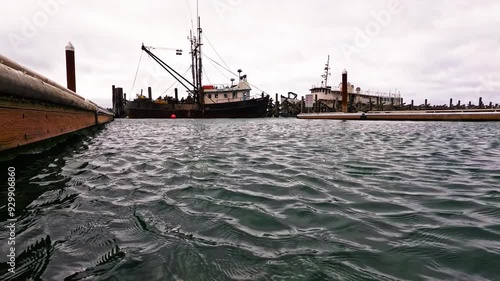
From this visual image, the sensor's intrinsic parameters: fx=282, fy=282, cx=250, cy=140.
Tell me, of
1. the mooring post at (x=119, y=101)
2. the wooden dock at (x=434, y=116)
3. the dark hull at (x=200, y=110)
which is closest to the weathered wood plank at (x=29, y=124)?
the wooden dock at (x=434, y=116)

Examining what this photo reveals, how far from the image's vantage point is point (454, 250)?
1.93m

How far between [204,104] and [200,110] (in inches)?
42.8

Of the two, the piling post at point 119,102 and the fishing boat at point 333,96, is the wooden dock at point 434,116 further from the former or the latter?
the piling post at point 119,102

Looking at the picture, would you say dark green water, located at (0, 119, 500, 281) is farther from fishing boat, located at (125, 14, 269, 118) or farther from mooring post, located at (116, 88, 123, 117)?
mooring post, located at (116, 88, 123, 117)

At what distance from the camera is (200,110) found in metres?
41.4

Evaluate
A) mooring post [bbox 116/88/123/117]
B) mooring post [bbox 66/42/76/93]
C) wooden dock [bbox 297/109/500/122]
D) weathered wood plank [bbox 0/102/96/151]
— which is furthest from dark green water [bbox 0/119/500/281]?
mooring post [bbox 116/88/123/117]

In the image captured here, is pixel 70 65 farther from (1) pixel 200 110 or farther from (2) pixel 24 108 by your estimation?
(1) pixel 200 110

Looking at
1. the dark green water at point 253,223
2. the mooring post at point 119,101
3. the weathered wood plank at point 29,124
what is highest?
the mooring post at point 119,101

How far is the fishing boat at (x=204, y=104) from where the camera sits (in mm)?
41219

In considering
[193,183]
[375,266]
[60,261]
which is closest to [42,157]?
[193,183]

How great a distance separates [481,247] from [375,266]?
34.7 inches

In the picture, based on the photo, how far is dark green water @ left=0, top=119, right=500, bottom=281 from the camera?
5.58ft

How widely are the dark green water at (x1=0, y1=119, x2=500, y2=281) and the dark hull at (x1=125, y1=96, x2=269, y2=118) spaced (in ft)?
121

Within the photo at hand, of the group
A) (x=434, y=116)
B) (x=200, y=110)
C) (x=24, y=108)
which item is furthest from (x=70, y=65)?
(x=200, y=110)
